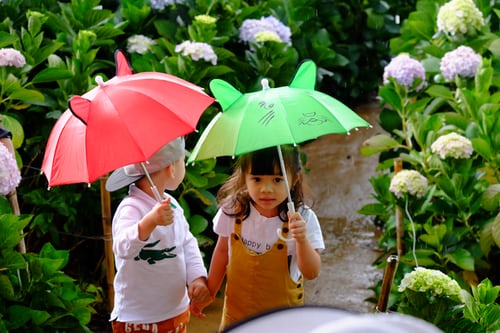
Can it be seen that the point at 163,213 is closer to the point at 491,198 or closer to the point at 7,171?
the point at 7,171

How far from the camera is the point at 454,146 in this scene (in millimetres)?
Answer: 3627

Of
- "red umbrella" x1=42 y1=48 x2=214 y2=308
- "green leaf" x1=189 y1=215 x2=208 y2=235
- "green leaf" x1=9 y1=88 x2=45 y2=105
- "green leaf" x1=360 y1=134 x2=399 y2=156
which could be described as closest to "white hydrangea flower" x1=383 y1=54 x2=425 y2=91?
"green leaf" x1=360 y1=134 x2=399 y2=156

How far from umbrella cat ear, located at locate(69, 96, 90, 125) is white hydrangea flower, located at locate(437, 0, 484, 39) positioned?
9.21 feet

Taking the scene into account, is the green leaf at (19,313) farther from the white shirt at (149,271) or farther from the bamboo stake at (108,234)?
the bamboo stake at (108,234)

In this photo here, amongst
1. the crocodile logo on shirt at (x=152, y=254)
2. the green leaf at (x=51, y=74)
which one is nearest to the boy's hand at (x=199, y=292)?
the crocodile logo on shirt at (x=152, y=254)

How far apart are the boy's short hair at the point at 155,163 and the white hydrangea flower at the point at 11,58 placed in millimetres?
1367

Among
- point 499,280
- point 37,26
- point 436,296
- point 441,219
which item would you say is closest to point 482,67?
point 441,219

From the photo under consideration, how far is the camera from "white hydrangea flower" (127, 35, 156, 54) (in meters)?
4.61

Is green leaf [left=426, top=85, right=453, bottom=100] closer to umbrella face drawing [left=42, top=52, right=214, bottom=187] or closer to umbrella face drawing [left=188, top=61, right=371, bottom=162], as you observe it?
umbrella face drawing [left=188, top=61, right=371, bottom=162]

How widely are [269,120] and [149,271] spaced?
62 cm

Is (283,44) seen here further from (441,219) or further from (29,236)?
(29,236)

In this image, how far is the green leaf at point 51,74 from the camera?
3.92 m

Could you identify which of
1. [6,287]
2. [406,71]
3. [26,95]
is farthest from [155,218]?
[406,71]

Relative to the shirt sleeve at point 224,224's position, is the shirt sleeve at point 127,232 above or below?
above
